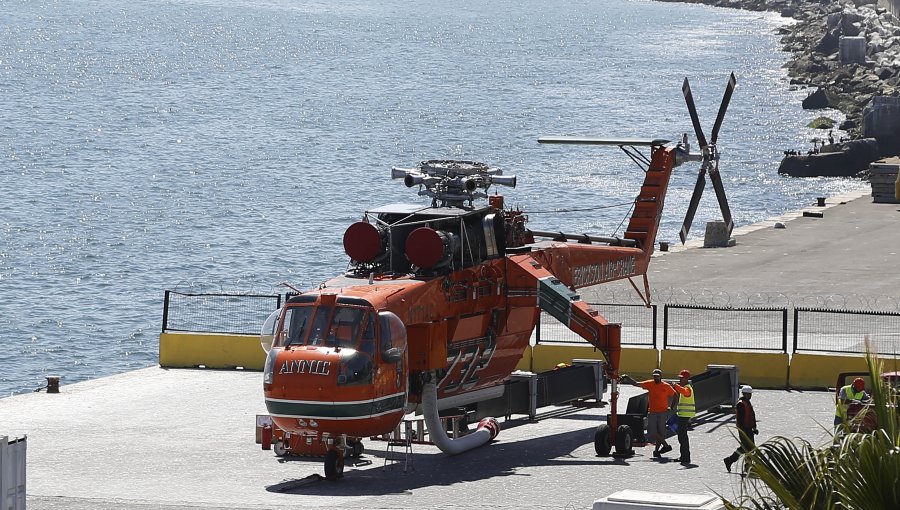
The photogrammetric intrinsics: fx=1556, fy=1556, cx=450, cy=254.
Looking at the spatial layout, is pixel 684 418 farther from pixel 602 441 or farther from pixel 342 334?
pixel 342 334

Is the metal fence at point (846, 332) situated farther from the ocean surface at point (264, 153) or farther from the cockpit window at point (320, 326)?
the cockpit window at point (320, 326)

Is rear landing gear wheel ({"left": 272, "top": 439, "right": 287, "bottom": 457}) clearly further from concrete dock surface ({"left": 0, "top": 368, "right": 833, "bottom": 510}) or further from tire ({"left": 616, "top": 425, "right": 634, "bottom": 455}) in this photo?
tire ({"left": 616, "top": 425, "right": 634, "bottom": 455})

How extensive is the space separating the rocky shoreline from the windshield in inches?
2810

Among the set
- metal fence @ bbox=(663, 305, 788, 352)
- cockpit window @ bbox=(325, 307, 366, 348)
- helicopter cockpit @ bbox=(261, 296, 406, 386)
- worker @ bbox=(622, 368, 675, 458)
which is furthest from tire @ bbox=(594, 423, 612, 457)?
metal fence @ bbox=(663, 305, 788, 352)

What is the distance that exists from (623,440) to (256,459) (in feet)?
20.7

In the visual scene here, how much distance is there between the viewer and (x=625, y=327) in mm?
37969

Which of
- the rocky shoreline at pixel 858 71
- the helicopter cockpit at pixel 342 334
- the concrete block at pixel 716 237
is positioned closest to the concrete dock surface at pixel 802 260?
the concrete block at pixel 716 237

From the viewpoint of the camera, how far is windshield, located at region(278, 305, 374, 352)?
24250mm

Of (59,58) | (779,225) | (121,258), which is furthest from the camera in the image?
(59,58)

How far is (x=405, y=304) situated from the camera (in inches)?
1003

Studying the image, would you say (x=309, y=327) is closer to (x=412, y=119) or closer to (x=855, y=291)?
(x=855, y=291)

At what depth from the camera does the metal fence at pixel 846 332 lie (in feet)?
118

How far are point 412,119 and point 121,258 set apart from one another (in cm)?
6146

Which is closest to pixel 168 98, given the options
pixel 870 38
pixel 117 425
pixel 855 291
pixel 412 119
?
pixel 412 119
